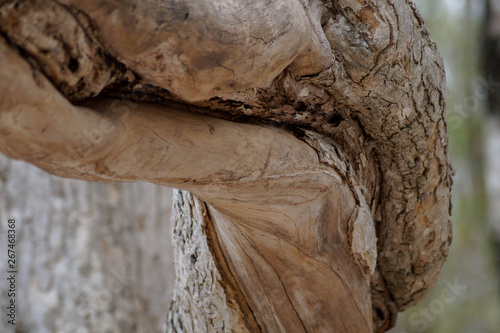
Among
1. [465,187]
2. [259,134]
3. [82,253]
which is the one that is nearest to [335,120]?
[259,134]

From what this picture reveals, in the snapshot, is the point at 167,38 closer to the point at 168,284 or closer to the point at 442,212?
the point at 442,212

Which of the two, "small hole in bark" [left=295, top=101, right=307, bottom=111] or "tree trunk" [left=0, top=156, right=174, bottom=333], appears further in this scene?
"tree trunk" [left=0, top=156, right=174, bottom=333]

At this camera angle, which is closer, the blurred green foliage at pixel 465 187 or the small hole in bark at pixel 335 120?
the small hole in bark at pixel 335 120

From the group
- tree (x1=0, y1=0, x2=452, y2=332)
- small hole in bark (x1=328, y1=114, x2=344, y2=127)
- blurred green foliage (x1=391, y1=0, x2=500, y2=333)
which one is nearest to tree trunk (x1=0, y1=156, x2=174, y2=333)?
tree (x1=0, y1=0, x2=452, y2=332)

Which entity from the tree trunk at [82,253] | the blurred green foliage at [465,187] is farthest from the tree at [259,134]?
the blurred green foliage at [465,187]

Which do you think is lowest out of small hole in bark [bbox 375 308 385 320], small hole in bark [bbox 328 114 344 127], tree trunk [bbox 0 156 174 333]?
tree trunk [bbox 0 156 174 333]

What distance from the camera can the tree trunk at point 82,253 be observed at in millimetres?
2039

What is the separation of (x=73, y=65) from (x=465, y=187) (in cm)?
420

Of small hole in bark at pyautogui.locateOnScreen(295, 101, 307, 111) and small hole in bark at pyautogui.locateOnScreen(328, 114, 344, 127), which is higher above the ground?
small hole in bark at pyautogui.locateOnScreen(328, 114, 344, 127)

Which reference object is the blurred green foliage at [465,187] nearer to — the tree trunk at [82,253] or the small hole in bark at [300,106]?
the tree trunk at [82,253]

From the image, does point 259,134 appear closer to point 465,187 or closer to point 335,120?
point 335,120

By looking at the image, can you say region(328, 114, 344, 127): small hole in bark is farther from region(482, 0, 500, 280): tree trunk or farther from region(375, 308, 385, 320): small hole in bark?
region(482, 0, 500, 280): tree trunk

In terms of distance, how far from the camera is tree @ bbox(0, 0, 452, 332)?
1.91 ft

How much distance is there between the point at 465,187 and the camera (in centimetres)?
416
